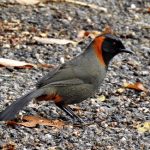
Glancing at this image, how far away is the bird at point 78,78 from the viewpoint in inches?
245

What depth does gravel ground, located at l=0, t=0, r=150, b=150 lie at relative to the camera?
235 inches

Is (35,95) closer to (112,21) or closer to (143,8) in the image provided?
(112,21)

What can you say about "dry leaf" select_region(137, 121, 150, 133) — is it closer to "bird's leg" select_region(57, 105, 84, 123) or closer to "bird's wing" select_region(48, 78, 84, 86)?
"bird's leg" select_region(57, 105, 84, 123)

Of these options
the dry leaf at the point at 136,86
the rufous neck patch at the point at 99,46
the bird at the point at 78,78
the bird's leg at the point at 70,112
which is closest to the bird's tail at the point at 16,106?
the bird at the point at 78,78

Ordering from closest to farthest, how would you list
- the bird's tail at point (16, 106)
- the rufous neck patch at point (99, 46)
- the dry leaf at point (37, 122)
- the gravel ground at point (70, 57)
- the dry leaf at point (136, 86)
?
1. the bird's tail at point (16, 106)
2. the gravel ground at point (70, 57)
3. the dry leaf at point (37, 122)
4. the rufous neck patch at point (99, 46)
5. the dry leaf at point (136, 86)

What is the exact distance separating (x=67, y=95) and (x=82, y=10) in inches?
177

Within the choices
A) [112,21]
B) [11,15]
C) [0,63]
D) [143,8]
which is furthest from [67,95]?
[143,8]

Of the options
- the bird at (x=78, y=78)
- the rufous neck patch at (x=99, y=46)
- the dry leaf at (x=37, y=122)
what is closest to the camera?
the dry leaf at (x=37, y=122)

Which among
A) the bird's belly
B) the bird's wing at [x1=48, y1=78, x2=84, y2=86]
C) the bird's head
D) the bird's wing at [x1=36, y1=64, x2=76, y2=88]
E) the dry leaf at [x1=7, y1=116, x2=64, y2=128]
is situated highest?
the bird's head

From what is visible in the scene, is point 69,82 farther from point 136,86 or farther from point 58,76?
point 136,86

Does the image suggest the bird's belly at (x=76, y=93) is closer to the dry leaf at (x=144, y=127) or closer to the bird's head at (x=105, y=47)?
the bird's head at (x=105, y=47)

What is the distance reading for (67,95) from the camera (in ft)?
20.6

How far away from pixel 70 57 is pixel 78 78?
223 cm

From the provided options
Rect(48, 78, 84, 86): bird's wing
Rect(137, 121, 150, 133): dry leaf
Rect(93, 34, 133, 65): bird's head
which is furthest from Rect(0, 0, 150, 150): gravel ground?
Rect(93, 34, 133, 65): bird's head
